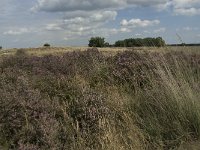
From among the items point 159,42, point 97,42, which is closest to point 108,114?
point 159,42

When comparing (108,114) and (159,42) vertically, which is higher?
(159,42)

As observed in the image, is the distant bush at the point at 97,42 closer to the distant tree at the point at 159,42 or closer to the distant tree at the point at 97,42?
the distant tree at the point at 97,42

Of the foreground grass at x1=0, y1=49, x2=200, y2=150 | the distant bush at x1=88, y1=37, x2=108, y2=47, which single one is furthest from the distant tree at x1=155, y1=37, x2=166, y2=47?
the distant bush at x1=88, y1=37, x2=108, y2=47

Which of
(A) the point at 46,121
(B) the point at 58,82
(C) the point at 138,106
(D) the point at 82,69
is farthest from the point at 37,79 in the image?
(A) the point at 46,121

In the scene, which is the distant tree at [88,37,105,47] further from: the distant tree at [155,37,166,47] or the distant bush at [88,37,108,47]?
the distant tree at [155,37,166,47]

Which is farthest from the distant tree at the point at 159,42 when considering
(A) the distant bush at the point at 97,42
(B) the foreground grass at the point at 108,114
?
(A) the distant bush at the point at 97,42

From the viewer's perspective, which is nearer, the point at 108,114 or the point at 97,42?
the point at 108,114

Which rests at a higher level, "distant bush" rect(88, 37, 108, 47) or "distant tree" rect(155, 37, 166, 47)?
"distant tree" rect(155, 37, 166, 47)

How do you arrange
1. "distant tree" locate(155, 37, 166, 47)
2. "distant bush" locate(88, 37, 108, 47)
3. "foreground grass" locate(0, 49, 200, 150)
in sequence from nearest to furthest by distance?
"foreground grass" locate(0, 49, 200, 150), "distant tree" locate(155, 37, 166, 47), "distant bush" locate(88, 37, 108, 47)

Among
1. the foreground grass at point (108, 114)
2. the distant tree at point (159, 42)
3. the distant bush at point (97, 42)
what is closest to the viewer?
the foreground grass at point (108, 114)

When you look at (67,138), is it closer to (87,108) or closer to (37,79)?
(87,108)

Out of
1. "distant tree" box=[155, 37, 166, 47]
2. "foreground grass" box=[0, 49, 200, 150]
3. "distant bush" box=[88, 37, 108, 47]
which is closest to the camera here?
"foreground grass" box=[0, 49, 200, 150]

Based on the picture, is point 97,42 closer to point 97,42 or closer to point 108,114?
point 97,42

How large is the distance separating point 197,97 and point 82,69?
18.8ft
